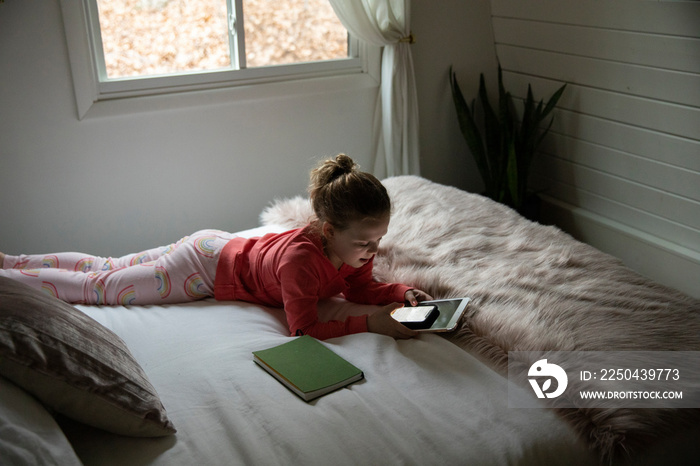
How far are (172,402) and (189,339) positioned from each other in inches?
11.3

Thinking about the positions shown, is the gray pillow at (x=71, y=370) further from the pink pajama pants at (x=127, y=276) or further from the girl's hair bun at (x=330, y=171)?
the girl's hair bun at (x=330, y=171)

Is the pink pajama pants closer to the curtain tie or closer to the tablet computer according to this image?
the tablet computer

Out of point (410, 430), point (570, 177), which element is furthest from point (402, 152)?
point (410, 430)

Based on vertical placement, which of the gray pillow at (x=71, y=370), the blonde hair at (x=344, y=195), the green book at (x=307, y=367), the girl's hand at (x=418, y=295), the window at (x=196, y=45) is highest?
the window at (x=196, y=45)

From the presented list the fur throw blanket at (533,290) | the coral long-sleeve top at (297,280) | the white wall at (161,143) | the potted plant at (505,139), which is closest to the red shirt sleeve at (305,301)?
the coral long-sleeve top at (297,280)

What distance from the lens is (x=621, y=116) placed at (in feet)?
8.40

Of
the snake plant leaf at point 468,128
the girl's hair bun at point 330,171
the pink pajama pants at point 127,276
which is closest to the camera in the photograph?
the girl's hair bun at point 330,171

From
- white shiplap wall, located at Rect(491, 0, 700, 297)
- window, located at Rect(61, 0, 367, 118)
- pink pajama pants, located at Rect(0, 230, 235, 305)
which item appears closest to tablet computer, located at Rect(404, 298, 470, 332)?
pink pajama pants, located at Rect(0, 230, 235, 305)

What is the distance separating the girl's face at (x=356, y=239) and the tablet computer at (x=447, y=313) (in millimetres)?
205

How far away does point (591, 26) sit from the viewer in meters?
2.54

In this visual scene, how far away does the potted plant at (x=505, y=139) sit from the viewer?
285 cm

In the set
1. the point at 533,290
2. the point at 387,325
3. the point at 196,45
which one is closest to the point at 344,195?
the point at 387,325

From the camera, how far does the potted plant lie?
2848mm

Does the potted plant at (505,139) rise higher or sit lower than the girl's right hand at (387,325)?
higher
